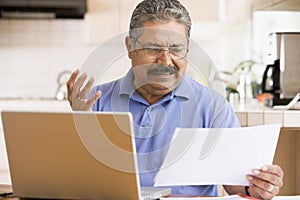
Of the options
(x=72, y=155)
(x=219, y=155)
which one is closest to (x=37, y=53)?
(x=219, y=155)

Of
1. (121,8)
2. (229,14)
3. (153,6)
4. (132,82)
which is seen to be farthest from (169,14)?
(229,14)

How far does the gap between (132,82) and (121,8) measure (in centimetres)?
211

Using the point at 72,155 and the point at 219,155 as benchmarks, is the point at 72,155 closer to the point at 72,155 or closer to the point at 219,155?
the point at 72,155

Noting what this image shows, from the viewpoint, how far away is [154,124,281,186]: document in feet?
4.62

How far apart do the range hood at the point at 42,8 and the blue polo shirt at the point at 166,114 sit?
2038 mm

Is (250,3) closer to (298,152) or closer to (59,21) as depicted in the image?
(59,21)

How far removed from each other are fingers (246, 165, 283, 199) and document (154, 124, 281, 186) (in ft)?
0.05

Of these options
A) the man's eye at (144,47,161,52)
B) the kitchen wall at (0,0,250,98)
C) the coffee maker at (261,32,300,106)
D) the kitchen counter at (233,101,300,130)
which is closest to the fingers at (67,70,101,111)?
the man's eye at (144,47,161,52)

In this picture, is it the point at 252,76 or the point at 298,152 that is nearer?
the point at 298,152

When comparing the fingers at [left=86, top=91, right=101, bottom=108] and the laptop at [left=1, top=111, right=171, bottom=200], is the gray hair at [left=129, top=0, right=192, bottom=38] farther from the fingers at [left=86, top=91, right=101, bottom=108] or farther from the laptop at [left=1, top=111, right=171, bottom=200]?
the laptop at [left=1, top=111, right=171, bottom=200]

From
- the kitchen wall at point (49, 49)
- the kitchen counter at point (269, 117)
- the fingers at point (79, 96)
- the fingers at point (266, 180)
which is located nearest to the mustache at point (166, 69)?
the fingers at point (79, 96)

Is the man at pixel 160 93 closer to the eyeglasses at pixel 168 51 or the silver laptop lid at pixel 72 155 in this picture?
the eyeglasses at pixel 168 51

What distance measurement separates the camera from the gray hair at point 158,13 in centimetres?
175

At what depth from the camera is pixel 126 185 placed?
1.21 metres
